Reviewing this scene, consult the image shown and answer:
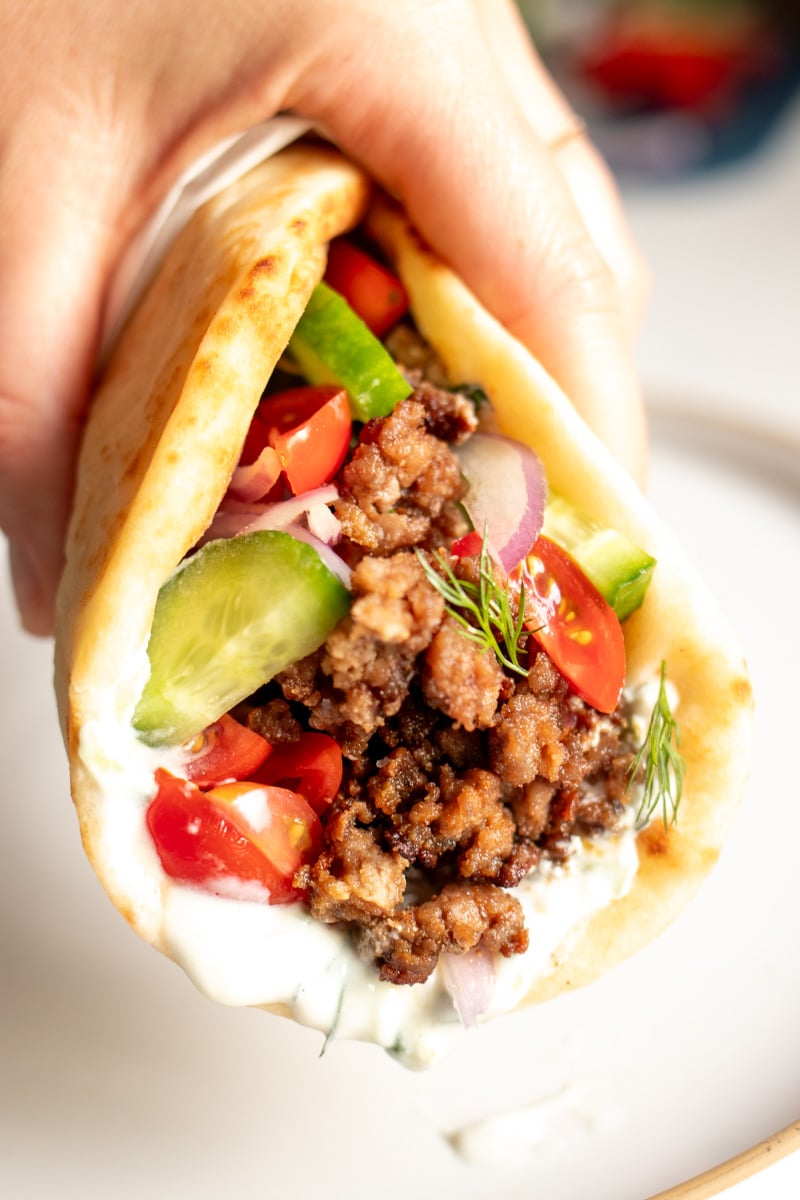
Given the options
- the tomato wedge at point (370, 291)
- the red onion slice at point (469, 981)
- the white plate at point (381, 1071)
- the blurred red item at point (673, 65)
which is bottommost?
the white plate at point (381, 1071)

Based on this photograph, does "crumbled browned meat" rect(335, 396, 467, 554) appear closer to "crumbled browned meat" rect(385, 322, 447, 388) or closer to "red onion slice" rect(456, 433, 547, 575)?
"red onion slice" rect(456, 433, 547, 575)

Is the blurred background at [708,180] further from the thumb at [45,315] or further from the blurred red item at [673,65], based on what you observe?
the thumb at [45,315]

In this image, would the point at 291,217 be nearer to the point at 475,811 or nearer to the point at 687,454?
the point at 475,811

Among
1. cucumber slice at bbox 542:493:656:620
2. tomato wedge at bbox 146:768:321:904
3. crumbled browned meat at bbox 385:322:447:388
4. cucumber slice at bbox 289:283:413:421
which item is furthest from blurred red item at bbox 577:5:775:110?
tomato wedge at bbox 146:768:321:904

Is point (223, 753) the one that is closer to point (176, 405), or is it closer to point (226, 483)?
point (226, 483)

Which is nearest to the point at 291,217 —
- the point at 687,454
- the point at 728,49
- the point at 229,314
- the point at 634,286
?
the point at 229,314

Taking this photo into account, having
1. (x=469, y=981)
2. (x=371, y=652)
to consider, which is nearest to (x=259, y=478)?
(x=371, y=652)

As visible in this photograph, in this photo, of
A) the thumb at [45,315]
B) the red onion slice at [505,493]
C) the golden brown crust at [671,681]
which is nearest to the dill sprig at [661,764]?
the golden brown crust at [671,681]
